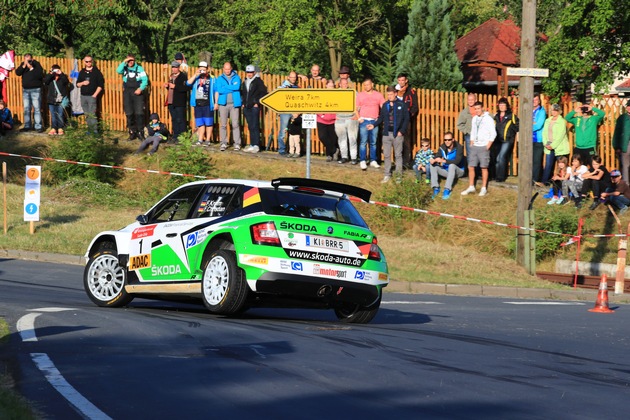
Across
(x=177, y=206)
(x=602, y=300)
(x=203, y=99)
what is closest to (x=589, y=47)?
(x=203, y=99)

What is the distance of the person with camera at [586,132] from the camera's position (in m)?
26.0

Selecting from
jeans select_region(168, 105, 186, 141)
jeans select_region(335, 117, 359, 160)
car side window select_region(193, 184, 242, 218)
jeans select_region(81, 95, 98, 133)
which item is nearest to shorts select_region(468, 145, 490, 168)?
jeans select_region(335, 117, 359, 160)

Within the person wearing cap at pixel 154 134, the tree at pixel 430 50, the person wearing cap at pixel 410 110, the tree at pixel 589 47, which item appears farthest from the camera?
the tree at pixel 430 50

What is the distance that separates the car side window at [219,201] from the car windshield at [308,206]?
15.6 inches

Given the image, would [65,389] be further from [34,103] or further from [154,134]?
[34,103]

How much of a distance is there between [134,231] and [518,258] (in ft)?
36.1

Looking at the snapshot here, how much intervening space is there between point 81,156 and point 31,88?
13.1 feet

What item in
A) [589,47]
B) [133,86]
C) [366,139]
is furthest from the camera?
[589,47]

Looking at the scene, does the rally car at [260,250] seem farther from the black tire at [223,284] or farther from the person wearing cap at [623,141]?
the person wearing cap at [623,141]

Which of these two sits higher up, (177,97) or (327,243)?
(177,97)

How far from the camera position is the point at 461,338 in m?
12.7

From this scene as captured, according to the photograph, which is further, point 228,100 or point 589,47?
point 589,47

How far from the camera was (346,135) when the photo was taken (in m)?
28.9

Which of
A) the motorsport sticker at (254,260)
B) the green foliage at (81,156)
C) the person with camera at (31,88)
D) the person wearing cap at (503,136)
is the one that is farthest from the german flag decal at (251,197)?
the person with camera at (31,88)
